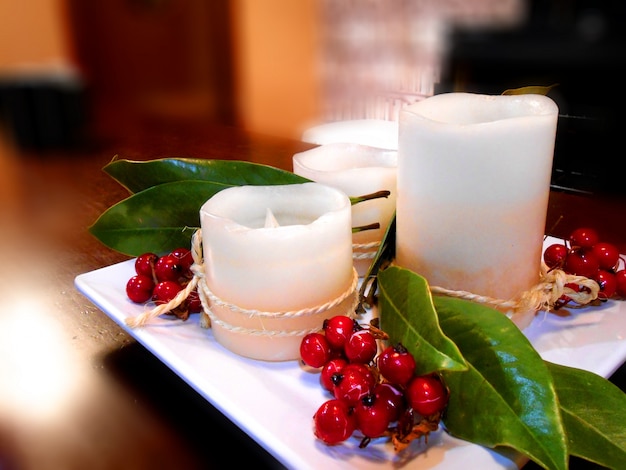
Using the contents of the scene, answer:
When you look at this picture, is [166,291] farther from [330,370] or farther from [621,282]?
[621,282]

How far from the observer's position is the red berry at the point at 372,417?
350 millimetres

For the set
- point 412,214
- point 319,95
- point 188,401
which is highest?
point 412,214

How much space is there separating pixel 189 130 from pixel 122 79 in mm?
2397

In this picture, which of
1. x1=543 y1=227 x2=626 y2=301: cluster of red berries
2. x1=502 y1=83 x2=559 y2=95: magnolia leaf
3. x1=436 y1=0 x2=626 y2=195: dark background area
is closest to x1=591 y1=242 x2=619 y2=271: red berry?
x1=543 y1=227 x2=626 y2=301: cluster of red berries

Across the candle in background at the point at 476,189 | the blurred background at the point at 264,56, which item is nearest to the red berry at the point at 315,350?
the candle in background at the point at 476,189

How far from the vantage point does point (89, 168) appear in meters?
1.05

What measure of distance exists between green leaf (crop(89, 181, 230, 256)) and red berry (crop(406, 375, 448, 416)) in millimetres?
243

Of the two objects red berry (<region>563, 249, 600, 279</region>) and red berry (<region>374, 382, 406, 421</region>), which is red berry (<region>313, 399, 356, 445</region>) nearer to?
red berry (<region>374, 382, 406, 421</region>)

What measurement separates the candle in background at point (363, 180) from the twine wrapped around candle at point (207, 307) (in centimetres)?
7

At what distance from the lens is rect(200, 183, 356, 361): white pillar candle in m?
0.43

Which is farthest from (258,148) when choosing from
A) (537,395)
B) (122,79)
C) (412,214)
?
(122,79)

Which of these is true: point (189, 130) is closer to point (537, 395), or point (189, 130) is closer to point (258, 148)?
point (258, 148)

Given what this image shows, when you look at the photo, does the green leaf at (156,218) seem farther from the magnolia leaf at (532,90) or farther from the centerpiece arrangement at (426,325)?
the magnolia leaf at (532,90)

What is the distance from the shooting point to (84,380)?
1.50 feet
